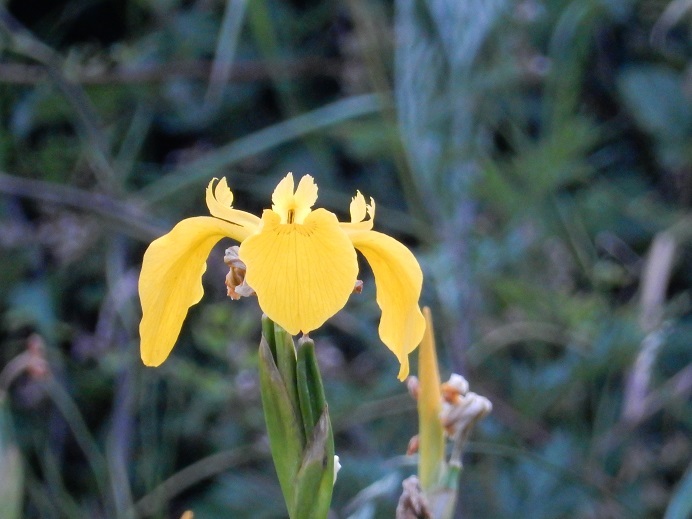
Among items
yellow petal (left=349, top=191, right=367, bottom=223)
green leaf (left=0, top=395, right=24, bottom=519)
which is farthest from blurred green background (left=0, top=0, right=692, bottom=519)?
yellow petal (left=349, top=191, right=367, bottom=223)

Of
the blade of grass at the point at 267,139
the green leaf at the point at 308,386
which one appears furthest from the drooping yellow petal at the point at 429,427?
the blade of grass at the point at 267,139

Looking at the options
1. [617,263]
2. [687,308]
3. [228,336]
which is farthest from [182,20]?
[687,308]

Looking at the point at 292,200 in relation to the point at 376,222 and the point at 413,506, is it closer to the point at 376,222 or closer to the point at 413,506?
the point at 413,506

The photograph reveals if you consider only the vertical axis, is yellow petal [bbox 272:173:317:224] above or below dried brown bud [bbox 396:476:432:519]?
above

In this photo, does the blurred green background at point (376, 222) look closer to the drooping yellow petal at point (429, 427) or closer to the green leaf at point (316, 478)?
the drooping yellow petal at point (429, 427)

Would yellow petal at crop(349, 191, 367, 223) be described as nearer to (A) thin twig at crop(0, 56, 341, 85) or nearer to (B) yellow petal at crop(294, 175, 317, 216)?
(B) yellow petal at crop(294, 175, 317, 216)
